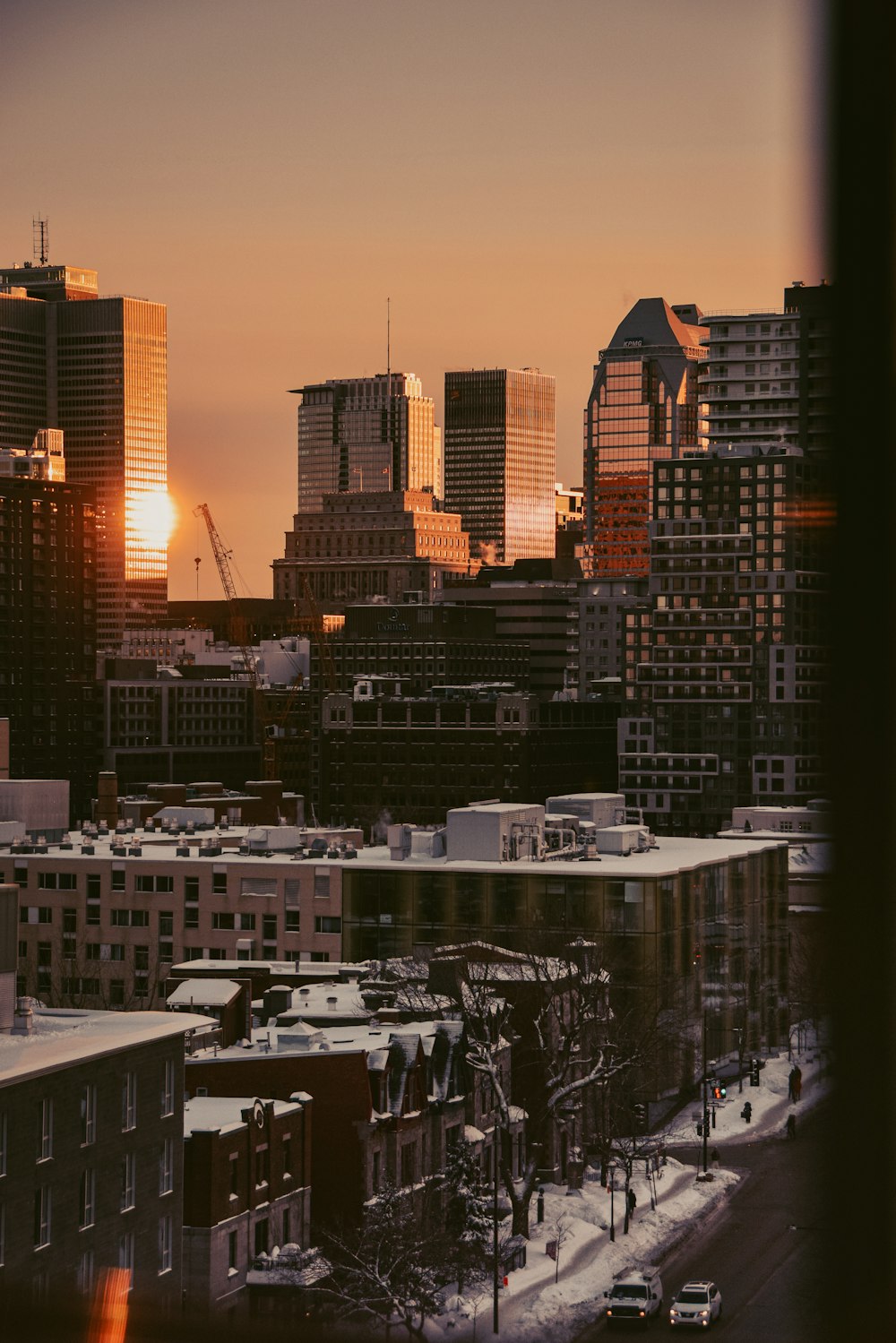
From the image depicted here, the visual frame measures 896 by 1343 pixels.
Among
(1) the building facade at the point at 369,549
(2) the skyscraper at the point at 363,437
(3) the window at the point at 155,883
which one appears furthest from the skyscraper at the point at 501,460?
(3) the window at the point at 155,883

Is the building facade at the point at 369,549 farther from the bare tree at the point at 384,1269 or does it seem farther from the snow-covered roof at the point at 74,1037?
the snow-covered roof at the point at 74,1037

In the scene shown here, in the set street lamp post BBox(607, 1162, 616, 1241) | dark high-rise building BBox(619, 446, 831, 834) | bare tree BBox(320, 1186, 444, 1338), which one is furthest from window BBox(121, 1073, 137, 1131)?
dark high-rise building BBox(619, 446, 831, 834)

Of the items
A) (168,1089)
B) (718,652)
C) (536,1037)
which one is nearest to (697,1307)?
(536,1037)

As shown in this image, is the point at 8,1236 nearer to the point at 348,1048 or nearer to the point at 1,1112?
the point at 1,1112

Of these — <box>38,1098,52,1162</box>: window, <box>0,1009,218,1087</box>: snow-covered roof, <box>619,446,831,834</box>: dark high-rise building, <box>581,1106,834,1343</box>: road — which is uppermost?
<box>619,446,831,834</box>: dark high-rise building

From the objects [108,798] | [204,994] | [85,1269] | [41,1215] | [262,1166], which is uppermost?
[108,798]

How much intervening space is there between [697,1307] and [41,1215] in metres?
6.78

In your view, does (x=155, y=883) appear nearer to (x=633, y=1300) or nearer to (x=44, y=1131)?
(x=633, y=1300)

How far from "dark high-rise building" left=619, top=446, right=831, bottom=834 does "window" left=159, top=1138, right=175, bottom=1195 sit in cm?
4137

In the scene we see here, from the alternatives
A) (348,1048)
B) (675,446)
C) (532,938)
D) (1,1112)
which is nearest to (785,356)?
(675,446)

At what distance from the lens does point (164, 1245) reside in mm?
14438

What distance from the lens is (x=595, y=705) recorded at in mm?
63531

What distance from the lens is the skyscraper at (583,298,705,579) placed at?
10406cm

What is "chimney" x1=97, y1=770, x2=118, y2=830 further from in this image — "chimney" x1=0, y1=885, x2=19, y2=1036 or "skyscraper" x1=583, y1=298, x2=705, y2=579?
"skyscraper" x1=583, y1=298, x2=705, y2=579
